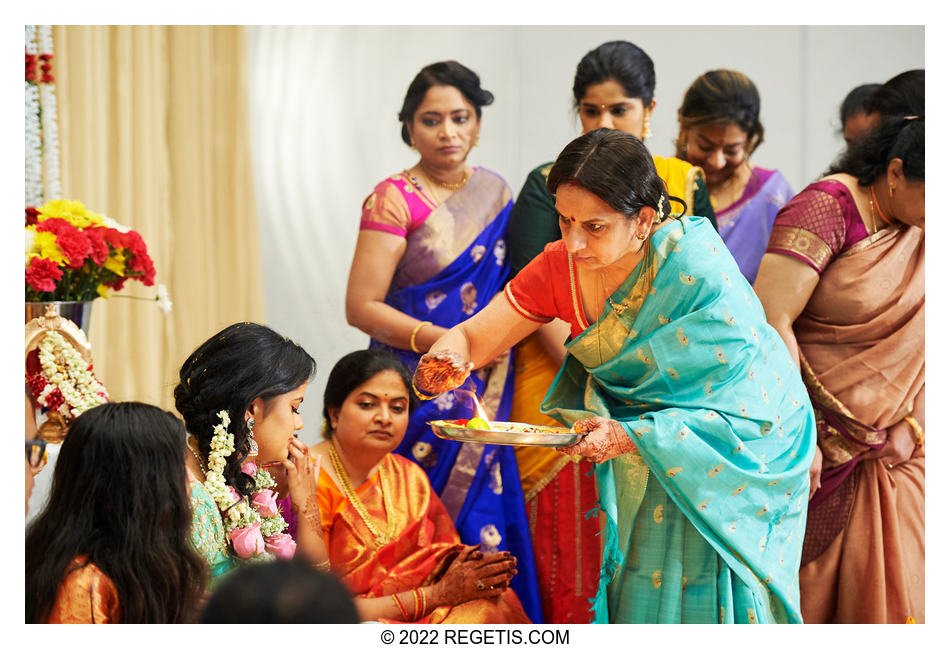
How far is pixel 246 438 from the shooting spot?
253 centimetres

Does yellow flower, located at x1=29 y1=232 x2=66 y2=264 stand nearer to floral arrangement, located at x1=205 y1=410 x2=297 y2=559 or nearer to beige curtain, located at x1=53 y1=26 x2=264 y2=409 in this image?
beige curtain, located at x1=53 y1=26 x2=264 y2=409

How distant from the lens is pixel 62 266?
9.19ft

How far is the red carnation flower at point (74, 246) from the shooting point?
2.73m

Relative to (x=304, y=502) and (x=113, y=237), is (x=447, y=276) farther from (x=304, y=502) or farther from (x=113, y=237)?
(x=113, y=237)

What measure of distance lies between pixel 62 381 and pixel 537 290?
140 centimetres

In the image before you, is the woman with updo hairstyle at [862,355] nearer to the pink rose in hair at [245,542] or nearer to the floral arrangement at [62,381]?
the pink rose in hair at [245,542]

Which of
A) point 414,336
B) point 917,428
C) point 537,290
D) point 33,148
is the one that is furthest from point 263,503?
point 917,428

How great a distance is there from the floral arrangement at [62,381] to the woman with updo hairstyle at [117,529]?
1.91 feet

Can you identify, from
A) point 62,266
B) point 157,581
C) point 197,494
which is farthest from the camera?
point 62,266

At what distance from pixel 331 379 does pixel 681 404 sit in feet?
3.55

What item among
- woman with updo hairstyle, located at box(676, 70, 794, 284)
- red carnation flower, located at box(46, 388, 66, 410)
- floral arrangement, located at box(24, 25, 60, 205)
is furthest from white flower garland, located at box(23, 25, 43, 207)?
woman with updo hairstyle, located at box(676, 70, 794, 284)

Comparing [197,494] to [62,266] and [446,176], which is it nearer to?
[62,266]

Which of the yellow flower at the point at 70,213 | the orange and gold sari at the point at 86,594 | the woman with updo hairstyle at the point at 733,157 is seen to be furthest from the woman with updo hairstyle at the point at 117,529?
the woman with updo hairstyle at the point at 733,157

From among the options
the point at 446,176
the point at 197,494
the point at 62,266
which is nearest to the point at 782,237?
the point at 446,176
